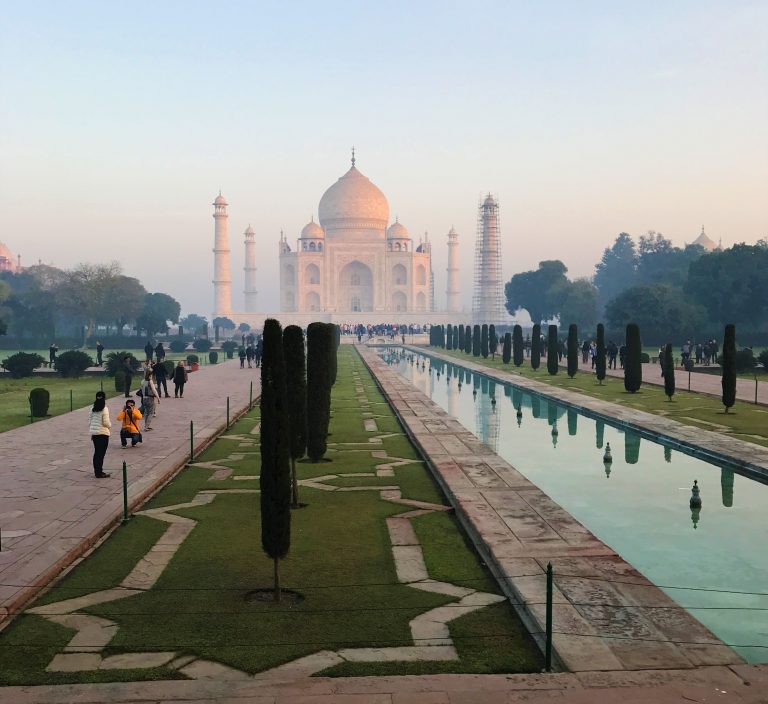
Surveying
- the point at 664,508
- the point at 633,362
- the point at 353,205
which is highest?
the point at 353,205

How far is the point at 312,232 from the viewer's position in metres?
89.2

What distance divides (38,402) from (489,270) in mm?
69068

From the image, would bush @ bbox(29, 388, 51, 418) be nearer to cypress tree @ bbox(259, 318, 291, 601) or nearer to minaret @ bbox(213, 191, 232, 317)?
cypress tree @ bbox(259, 318, 291, 601)

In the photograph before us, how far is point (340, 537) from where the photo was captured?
7.38 meters

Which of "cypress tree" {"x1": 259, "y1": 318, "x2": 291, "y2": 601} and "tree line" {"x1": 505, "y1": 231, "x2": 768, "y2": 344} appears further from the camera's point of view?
"tree line" {"x1": 505, "y1": 231, "x2": 768, "y2": 344}

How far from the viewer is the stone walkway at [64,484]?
6.56 m

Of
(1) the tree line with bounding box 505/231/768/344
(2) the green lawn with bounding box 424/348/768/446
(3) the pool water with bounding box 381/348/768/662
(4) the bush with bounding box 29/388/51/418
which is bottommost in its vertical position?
(3) the pool water with bounding box 381/348/768/662

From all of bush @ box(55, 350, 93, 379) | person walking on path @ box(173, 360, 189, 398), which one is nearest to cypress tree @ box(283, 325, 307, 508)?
person walking on path @ box(173, 360, 189, 398)

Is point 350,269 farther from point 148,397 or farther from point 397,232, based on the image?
point 148,397

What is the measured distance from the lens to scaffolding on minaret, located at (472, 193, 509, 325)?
82.7 meters

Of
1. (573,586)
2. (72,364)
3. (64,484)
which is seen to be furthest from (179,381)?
(573,586)

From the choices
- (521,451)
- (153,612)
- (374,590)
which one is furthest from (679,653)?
(521,451)

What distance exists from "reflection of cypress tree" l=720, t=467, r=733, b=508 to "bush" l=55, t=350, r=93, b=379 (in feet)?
65.5

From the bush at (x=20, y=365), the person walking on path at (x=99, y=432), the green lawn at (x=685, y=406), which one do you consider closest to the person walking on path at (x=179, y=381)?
the bush at (x=20, y=365)
